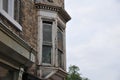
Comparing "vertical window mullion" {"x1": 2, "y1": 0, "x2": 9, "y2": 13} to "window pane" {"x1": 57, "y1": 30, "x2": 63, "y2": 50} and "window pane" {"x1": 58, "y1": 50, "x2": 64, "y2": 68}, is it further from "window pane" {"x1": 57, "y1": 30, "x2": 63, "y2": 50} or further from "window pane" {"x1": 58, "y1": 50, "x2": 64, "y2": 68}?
"window pane" {"x1": 58, "y1": 50, "x2": 64, "y2": 68}

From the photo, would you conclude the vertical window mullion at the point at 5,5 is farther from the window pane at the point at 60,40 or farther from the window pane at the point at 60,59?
the window pane at the point at 60,59

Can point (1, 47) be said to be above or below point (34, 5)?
below

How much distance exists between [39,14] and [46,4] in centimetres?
48

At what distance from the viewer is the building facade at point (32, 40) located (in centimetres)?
1018

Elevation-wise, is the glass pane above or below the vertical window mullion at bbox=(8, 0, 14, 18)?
below

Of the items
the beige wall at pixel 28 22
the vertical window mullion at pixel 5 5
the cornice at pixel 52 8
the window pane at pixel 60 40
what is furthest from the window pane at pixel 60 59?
the vertical window mullion at pixel 5 5

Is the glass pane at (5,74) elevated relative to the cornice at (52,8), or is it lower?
lower

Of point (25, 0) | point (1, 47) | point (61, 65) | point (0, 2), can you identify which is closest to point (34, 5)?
point (25, 0)

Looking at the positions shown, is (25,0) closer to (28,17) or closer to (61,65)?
(28,17)

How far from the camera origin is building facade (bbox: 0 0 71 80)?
Result: 10180 mm

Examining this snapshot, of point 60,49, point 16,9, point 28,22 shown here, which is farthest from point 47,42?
point 16,9

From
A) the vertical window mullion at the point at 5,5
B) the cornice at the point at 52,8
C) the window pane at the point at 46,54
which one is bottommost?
the window pane at the point at 46,54

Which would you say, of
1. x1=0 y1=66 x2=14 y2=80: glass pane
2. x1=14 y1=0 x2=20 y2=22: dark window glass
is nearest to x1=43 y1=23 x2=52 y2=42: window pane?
x1=14 y1=0 x2=20 y2=22: dark window glass

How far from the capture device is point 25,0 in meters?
13.0
